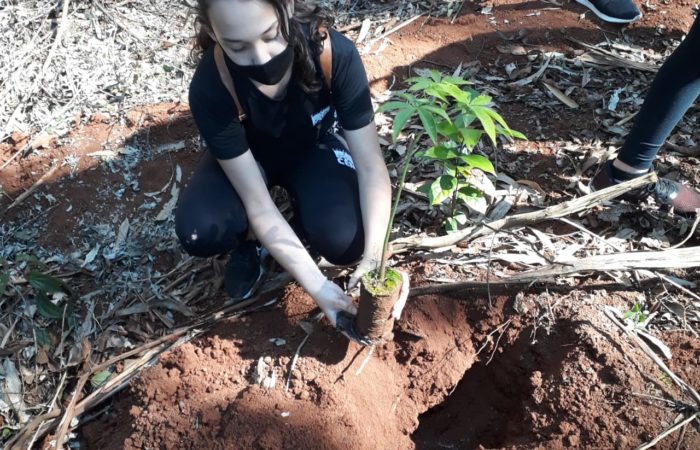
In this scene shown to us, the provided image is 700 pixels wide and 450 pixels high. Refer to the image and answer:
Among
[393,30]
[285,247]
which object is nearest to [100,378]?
[285,247]

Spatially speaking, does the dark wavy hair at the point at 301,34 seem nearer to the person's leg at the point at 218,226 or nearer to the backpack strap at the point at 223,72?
the backpack strap at the point at 223,72

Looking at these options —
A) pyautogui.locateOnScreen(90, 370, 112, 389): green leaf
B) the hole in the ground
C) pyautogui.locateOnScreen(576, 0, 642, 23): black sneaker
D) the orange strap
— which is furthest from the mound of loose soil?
pyautogui.locateOnScreen(576, 0, 642, 23): black sneaker

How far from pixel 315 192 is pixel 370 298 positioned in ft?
2.78

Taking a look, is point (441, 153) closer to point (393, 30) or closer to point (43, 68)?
point (393, 30)

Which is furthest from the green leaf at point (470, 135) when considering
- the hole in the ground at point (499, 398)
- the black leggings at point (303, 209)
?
the hole in the ground at point (499, 398)

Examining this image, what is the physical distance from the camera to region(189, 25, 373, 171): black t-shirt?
6.97 feet

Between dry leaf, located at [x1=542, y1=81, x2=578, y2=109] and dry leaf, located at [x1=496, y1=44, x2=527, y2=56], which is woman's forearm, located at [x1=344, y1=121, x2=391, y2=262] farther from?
dry leaf, located at [x1=496, y1=44, x2=527, y2=56]

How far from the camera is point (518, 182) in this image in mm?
2904

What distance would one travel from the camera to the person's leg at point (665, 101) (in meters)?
2.24

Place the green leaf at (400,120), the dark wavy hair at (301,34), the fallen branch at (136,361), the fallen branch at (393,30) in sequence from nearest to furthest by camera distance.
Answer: the green leaf at (400,120) < the dark wavy hair at (301,34) < the fallen branch at (136,361) < the fallen branch at (393,30)

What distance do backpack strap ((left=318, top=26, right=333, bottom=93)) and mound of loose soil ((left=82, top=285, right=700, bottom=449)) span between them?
918 millimetres

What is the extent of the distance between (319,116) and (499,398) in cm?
138

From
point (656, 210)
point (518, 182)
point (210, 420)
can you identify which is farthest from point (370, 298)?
point (656, 210)

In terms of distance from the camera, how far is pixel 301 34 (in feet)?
6.43
